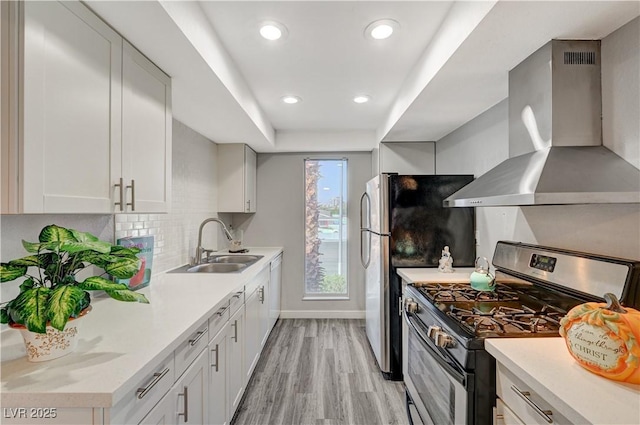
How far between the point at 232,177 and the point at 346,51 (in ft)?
6.99

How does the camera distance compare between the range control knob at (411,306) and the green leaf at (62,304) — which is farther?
the range control knob at (411,306)

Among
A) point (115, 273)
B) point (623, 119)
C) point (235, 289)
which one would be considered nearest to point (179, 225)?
point (235, 289)

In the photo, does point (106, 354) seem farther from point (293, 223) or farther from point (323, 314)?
point (323, 314)

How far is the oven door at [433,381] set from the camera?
1237 mm

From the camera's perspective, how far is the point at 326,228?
426 cm

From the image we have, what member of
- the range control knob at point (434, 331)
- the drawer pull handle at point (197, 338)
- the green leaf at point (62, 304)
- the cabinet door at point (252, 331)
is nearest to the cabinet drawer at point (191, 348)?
the drawer pull handle at point (197, 338)

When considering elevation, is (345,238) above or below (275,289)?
above

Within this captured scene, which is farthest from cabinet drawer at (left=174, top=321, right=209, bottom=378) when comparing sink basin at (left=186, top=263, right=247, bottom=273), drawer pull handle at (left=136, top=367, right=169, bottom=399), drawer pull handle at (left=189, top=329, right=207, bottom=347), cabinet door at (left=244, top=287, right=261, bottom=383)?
sink basin at (left=186, top=263, right=247, bottom=273)

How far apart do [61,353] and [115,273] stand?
287 millimetres

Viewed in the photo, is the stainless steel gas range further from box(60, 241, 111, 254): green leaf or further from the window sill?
the window sill

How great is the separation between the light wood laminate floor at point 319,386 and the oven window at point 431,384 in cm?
54

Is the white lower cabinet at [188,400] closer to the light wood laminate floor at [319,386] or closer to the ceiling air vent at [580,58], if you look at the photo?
the light wood laminate floor at [319,386]

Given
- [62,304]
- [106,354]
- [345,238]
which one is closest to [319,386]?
[106,354]

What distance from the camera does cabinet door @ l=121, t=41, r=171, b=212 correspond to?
1.44m
